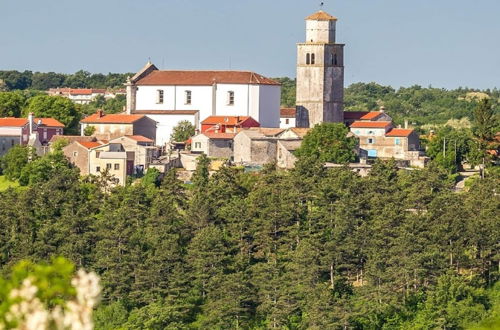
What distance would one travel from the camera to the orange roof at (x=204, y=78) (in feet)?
177

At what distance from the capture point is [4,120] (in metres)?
51.2

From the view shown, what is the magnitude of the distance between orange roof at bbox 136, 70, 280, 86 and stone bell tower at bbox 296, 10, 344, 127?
2197 mm

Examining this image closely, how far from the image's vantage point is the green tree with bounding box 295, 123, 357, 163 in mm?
45625

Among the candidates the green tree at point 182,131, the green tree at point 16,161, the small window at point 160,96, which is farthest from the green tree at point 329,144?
the green tree at point 16,161

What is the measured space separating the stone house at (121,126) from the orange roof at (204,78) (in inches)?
116

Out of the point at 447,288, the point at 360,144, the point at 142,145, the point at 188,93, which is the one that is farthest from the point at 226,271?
the point at 188,93

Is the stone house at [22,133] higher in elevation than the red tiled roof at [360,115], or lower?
lower

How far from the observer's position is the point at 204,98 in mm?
54062

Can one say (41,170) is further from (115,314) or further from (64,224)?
(115,314)

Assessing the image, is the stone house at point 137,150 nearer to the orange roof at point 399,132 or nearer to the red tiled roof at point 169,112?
the red tiled roof at point 169,112

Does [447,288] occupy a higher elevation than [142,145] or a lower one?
lower

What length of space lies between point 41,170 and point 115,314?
12.9 m

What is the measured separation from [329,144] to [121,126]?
389 inches

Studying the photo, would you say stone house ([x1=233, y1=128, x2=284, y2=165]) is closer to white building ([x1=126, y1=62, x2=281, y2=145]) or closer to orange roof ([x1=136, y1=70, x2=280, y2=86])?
white building ([x1=126, y1=62, x2=281, y2=145])
